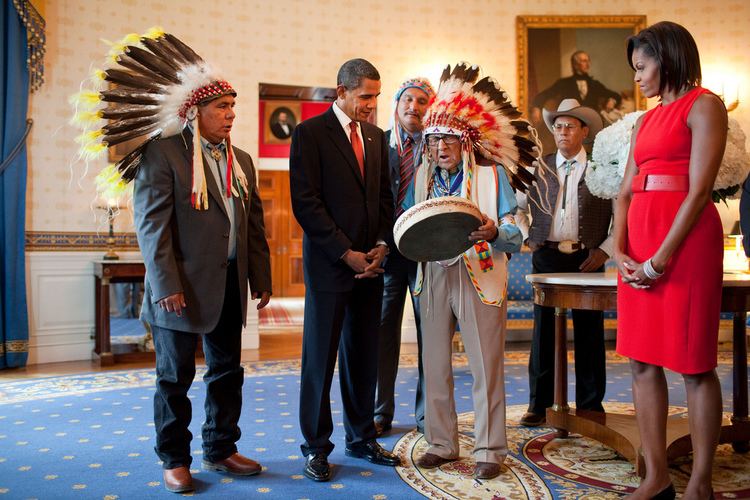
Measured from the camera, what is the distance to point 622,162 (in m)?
3.28

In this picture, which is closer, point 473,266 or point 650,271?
point 650,271

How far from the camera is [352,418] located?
10.3ft

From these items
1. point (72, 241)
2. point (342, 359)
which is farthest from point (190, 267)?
point (72, 241)

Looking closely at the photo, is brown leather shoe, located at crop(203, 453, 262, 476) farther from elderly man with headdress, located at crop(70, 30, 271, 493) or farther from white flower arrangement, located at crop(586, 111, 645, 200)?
white flower arrangement, located at crop(586, 111, 645, 200)

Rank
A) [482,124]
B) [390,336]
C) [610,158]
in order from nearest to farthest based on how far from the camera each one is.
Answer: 1. [482,124]
2. [610,158]
3. [390,336]

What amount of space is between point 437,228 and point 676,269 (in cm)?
85

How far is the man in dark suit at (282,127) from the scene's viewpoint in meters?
10.3

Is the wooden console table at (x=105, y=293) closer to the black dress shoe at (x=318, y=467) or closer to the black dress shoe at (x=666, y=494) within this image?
the black dress shoe at (x=318, y=467)

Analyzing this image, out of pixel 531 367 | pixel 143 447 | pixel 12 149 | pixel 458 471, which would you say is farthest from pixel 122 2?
pixel 458 471

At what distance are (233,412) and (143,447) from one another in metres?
0.64

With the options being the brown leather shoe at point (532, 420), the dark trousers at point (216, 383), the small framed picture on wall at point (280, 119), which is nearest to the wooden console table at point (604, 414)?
the brown leather shoe at point (532, 420)

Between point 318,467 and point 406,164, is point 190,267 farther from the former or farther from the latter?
point 406,164

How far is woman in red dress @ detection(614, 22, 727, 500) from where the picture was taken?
7.42ft

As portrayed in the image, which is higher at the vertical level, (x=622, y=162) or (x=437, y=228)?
(x=622, y=162)
